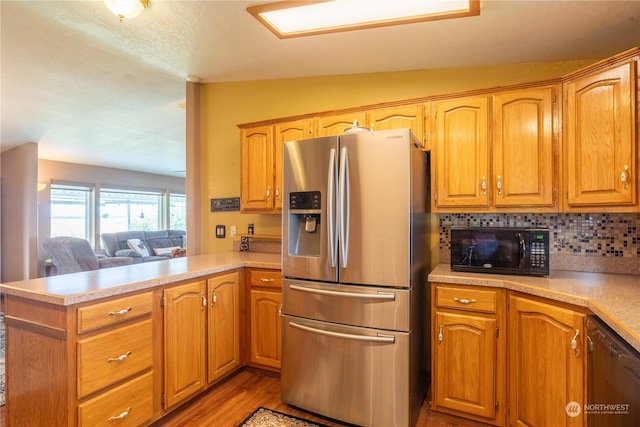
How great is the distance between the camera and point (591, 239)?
6.92ft

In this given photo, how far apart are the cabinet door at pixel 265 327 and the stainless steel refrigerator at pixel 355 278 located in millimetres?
313

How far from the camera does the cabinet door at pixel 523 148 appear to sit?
194 cm


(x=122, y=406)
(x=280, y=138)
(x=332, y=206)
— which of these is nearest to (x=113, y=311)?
(x=122, y=406)

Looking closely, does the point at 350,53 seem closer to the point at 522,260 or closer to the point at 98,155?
the point at 522,260

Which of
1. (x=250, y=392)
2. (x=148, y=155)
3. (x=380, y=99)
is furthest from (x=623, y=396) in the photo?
(x=148, y=155)

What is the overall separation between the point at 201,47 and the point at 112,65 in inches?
37.8

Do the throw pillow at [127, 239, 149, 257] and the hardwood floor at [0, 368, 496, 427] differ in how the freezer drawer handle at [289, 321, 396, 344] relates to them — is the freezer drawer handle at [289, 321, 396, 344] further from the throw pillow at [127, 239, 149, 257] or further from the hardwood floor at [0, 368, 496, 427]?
the throw pillow at [127, 239, 149, 257]

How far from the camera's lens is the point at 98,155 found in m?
6.07

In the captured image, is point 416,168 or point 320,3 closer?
point 320,3

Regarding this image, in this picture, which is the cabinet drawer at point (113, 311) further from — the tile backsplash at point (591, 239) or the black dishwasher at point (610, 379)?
the tile backsplash at point (591, 239)

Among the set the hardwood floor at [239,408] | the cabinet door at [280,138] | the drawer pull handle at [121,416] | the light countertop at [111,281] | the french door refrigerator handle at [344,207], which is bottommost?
the hardwood floor at [239,408]

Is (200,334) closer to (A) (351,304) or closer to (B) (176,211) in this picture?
(A) (351,304)

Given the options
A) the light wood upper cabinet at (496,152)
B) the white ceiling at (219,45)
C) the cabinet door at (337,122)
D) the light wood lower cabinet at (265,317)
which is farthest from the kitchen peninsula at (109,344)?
the light wood upper cabinet at (496,152)

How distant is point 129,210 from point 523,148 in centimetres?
806
